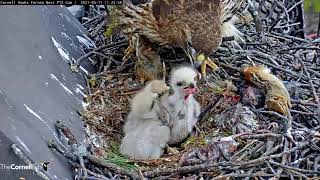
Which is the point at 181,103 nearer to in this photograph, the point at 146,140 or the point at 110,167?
the point at 146,140

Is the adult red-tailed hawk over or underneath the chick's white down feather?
over

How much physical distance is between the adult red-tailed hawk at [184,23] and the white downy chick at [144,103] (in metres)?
0.47

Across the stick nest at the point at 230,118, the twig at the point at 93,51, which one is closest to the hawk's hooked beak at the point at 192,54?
the stick nest at the point at 230,118

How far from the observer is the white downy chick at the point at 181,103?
15.7ft

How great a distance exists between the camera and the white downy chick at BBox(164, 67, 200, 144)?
4777 millimetres

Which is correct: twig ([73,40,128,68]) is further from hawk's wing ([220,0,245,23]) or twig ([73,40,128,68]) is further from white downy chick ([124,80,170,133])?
hawk's wing ([220,0,245,23])

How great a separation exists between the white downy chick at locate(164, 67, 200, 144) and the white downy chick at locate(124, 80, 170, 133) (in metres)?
0.08

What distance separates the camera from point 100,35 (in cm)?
638

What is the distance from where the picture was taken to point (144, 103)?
475 cm

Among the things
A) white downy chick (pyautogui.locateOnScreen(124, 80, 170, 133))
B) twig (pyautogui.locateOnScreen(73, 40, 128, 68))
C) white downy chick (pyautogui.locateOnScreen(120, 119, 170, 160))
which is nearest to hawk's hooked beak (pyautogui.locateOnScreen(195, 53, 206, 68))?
white downy chick (pyautogui.locateOnScreen(124, 80, 170, 133))

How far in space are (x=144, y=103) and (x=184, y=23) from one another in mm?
817

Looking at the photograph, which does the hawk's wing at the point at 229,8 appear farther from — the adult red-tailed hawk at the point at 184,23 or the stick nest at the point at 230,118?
the stick nest at the point at 230,118

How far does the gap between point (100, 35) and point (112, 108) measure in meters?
1.35

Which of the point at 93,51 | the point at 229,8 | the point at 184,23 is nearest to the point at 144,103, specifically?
the point at 184,23
